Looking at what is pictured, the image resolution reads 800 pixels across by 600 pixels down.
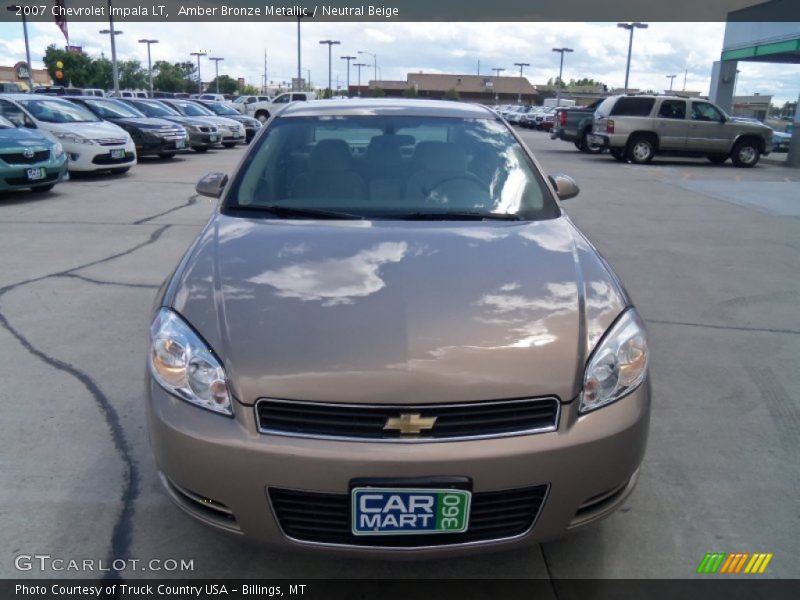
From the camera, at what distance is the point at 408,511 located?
→ 6.63 ft

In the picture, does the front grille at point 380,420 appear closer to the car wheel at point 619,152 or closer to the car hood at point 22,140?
the car hood at point 22,140

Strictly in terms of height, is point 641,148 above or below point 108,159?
above

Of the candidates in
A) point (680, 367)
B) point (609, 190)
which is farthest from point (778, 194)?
point (680, 367)

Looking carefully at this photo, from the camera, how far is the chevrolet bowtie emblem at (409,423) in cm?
204

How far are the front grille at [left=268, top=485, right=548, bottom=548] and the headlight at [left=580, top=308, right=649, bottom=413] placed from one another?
0.37 meters

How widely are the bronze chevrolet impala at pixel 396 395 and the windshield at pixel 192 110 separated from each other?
66.7 feet

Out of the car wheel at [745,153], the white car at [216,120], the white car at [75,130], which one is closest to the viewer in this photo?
the white car at [75,130]

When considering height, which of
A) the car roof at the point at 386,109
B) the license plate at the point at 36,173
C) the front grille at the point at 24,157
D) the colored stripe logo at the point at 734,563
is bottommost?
the colored stripe logo at the point at 734,563

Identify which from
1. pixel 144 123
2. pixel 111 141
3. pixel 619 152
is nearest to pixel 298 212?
pixel 111 141

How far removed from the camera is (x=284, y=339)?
7.18ft

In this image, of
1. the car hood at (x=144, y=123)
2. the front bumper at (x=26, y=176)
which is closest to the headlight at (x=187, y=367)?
the front bumper at (x=26, y=176)

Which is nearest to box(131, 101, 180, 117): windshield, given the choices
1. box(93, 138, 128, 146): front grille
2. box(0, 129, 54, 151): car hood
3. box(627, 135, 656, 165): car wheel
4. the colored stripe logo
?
box(93, 138, 128, 146): front grille

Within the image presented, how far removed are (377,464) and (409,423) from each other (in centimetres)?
16

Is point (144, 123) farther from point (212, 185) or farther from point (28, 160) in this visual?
point (212, 185)
